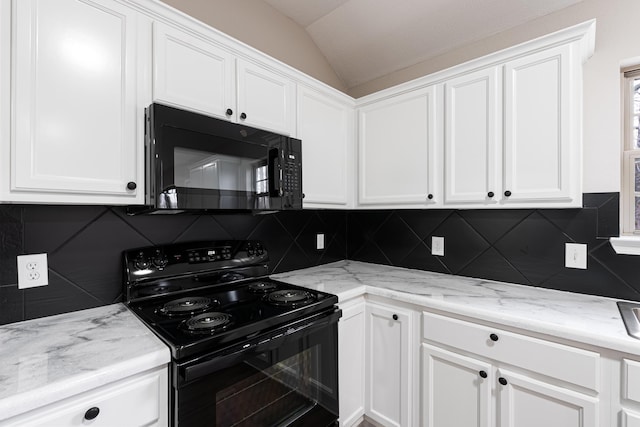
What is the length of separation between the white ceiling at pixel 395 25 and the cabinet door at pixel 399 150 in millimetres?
511

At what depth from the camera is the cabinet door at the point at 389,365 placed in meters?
1.57

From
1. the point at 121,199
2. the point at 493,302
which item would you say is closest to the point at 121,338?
the point at 121,199

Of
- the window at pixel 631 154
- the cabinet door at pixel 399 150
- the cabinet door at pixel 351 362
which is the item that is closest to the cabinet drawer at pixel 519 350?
the cabinet door at pixel 351 362

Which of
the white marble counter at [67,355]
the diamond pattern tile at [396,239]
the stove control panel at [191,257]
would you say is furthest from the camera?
the diamond pattern tile at [396,239]

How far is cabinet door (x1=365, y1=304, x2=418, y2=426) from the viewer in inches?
61.7

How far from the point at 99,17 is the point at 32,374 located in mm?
1212

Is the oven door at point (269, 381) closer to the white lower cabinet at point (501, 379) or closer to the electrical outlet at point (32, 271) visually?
the white lower cabinet at point (501, 379)

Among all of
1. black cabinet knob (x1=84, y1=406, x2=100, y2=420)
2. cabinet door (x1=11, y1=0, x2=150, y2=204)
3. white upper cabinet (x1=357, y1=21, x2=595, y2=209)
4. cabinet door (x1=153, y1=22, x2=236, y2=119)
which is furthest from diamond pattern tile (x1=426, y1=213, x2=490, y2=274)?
black cabinet knob (x1=84, y1=406, x2=100, y2=420)

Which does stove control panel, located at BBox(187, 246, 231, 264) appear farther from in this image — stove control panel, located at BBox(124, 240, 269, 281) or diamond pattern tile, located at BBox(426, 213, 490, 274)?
diamond pattern tile, located at BBox(426, 213, 490, 274)

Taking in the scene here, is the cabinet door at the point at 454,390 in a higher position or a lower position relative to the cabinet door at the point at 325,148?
lower

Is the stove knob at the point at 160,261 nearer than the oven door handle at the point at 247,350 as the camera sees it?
No

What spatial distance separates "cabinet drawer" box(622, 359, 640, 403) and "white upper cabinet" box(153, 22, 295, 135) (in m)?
1.75

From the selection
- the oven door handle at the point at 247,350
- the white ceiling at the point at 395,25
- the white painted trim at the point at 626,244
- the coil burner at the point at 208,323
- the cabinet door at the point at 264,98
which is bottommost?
the oven door handle at the point at 247,350

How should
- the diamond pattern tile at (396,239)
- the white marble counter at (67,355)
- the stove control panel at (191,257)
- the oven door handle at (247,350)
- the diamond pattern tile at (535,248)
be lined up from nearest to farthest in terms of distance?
1. the white marble counter at (67,355)
2. the oven door handle at (247,350)
3. the stove control panel at (191,257)
4. the diamond pattern tile at (535,248)
5. the diamond pattern tile at (396,239)
